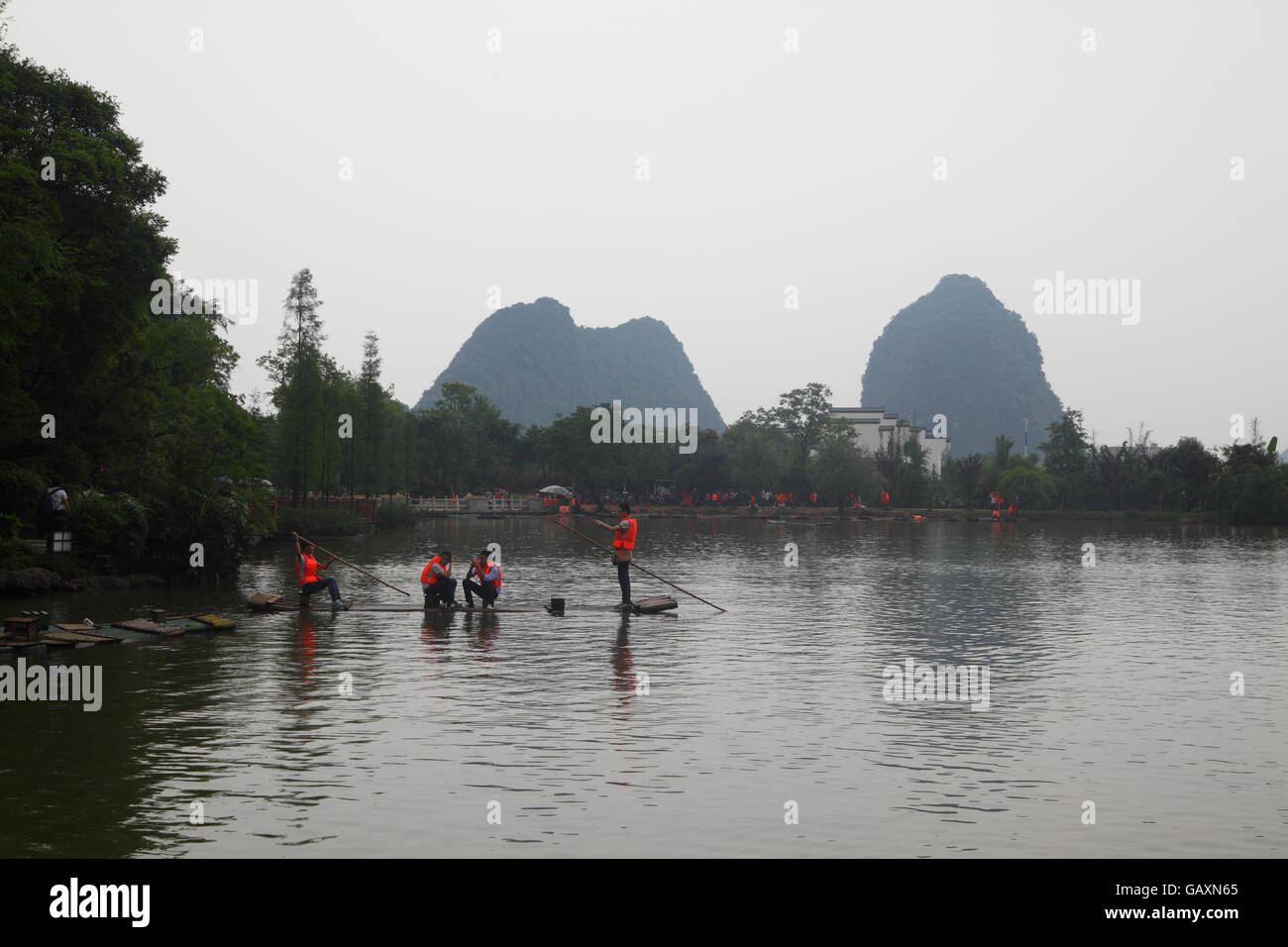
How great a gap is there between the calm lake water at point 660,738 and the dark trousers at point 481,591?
57.7 inches

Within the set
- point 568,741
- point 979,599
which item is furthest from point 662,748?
point 979,599

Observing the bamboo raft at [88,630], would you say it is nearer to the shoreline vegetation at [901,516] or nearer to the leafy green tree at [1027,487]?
the shoreline vegetation at [901,516]

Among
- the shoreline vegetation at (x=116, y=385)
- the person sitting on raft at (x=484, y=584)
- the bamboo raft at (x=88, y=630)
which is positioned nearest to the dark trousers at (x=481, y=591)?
the person sitting on raft at (x=484, y=584)

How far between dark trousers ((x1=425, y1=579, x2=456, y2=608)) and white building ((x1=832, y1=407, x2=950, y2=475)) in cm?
13524

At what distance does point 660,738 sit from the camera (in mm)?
13680

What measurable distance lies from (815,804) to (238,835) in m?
5.31

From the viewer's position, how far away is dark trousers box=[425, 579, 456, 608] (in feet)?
87.4

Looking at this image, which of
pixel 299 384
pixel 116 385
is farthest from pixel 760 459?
pixel 116 385

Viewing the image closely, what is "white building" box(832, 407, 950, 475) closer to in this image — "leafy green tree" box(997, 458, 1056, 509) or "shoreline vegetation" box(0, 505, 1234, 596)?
"leafy green tree" box(997, 458, 1056, 509)

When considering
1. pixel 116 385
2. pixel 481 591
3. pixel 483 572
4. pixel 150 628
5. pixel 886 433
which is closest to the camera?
pixel 150 628

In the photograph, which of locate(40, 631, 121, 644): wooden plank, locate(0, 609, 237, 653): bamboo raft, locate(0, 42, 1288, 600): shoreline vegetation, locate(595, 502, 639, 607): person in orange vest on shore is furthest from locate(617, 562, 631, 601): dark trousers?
locate(0, 42, 1288, 600): shoreline vegetation

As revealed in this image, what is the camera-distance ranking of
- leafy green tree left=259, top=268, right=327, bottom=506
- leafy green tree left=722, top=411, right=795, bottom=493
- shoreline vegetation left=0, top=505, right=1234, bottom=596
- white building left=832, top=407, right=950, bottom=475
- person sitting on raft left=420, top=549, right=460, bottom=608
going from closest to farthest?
person sitting on raft left=420, top=549, right=460, bottom=608 → leafy green tree left=259, top=268, right=327, bottom=506 → shoreline vegetation left=0, top=505, right=1234, bottom=596 → leafy green tree left=722, top=411, right=795, bottom=493 → white building left=832, top=407, right=950, bottom=475

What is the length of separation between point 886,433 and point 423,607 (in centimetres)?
15614

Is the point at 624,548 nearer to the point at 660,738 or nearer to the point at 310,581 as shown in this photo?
the point at 310,581
